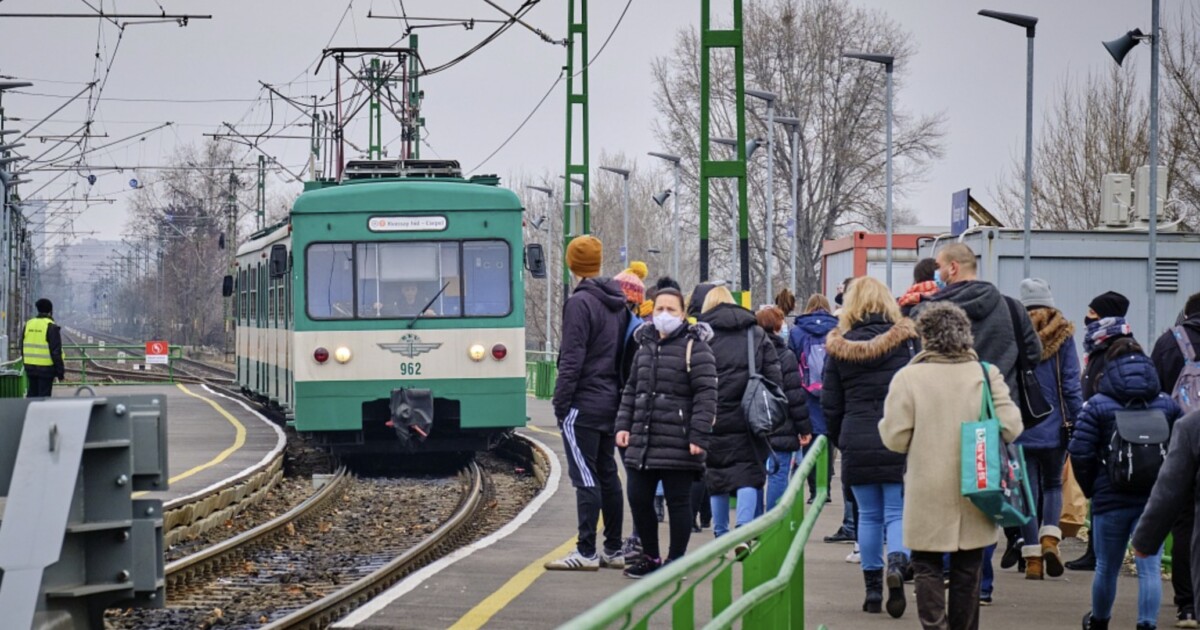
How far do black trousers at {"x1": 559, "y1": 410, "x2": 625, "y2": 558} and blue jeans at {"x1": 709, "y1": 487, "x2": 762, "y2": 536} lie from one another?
0.62 m

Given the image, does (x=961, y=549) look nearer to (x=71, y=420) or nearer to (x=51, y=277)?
(x=71, y=420)

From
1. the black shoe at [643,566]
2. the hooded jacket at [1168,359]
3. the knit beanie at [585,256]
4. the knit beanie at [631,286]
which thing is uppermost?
the knit beanie at [585,256]

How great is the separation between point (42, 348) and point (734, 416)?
17741mm

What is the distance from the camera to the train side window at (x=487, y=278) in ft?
65.4

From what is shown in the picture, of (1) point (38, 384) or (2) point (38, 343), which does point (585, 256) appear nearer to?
(2) point (38, 343)

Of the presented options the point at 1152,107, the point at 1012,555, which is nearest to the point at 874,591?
the point at 1012,555

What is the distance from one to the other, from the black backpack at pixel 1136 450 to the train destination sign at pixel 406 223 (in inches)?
468

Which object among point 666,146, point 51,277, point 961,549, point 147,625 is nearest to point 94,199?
point 666,146

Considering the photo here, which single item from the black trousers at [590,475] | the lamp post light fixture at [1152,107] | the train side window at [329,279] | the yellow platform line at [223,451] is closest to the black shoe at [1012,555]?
the black trousers at [590,475]

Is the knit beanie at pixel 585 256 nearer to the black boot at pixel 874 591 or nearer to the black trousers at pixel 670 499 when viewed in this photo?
the black trousers at pixel 670 499

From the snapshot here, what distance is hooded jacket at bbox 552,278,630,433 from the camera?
10.5m

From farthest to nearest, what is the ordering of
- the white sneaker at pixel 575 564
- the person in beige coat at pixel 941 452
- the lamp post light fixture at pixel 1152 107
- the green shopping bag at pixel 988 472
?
the lamp post light fixture at pixel 1152 107 → the white sneaker at pixel 575 564 → the person in beige coat at pixel 941 452 → the green shopping bag at pixel 988 472

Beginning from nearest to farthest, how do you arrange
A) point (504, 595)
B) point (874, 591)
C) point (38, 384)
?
point (874, 591), point (504, 595), point (38, 384)

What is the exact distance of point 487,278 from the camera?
788 inches
